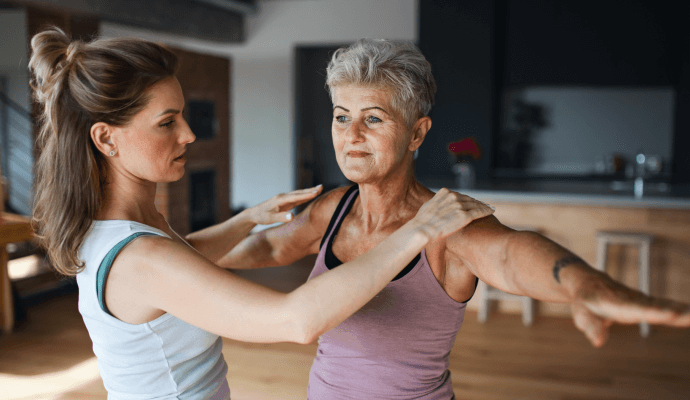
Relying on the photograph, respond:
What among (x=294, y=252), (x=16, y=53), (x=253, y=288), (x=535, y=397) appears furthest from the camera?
(x=16, y=53)

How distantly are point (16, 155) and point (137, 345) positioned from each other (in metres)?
7.01

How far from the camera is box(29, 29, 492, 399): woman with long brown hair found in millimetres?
995

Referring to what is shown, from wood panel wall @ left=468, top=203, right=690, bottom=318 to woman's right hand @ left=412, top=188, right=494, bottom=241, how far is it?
12.0 feet

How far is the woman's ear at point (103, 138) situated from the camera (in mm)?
1184

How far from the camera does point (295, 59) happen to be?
26.8 ft

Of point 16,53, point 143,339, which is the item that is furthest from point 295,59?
point 143,339

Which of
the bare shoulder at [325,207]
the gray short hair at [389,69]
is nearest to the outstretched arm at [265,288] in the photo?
the gray short hair at [389,69]

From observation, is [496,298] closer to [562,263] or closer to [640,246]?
[640,246]

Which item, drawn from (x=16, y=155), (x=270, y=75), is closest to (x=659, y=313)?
(x=16, y=155)

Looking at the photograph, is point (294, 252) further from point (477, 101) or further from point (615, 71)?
point (615, 71)

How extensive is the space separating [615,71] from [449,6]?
1.91 meters

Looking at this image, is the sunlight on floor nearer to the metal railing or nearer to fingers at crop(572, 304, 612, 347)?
fingers at crop(572, 304, 612, 347)

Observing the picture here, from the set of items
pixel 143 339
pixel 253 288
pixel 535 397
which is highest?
pixel 253 288

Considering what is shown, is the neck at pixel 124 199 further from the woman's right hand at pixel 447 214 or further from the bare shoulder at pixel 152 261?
the woman's right hand at pixel 447 214
